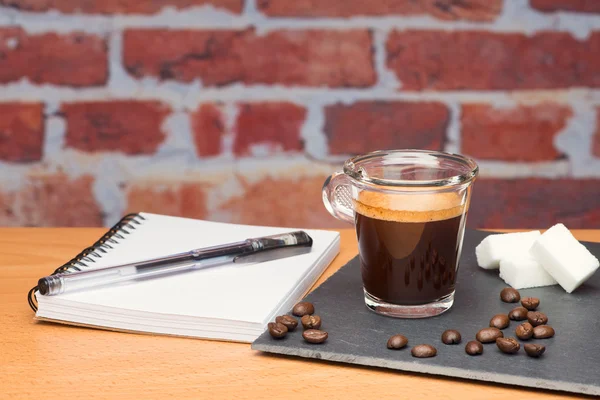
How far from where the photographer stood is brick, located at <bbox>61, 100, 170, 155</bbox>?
1586mm

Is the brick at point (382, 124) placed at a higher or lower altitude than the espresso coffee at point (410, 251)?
lower

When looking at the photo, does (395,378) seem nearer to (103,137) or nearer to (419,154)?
(419,154)

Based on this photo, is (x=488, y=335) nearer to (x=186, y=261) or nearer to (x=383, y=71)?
(x=186, y=261)

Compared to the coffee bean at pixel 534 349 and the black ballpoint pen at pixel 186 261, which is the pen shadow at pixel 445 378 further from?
the black ballpoint pen at pixel 186 261

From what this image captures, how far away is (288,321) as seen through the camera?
765 mm

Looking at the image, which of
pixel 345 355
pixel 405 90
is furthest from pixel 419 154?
pixel 405 90

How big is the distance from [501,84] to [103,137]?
693mm

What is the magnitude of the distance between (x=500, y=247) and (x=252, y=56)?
781 mm

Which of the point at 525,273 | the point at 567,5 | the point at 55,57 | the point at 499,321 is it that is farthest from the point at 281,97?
the point at 499,321

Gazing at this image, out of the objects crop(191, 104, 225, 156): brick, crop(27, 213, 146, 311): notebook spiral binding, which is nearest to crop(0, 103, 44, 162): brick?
crop(191, 104, 225, 156): brick

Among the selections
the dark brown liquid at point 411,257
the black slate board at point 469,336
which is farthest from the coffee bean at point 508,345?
the dark brown liquid at point 411,257

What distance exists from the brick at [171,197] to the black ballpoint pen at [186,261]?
2.16 ft

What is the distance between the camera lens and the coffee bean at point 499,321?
0.77 meters

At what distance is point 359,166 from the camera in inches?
34.2
